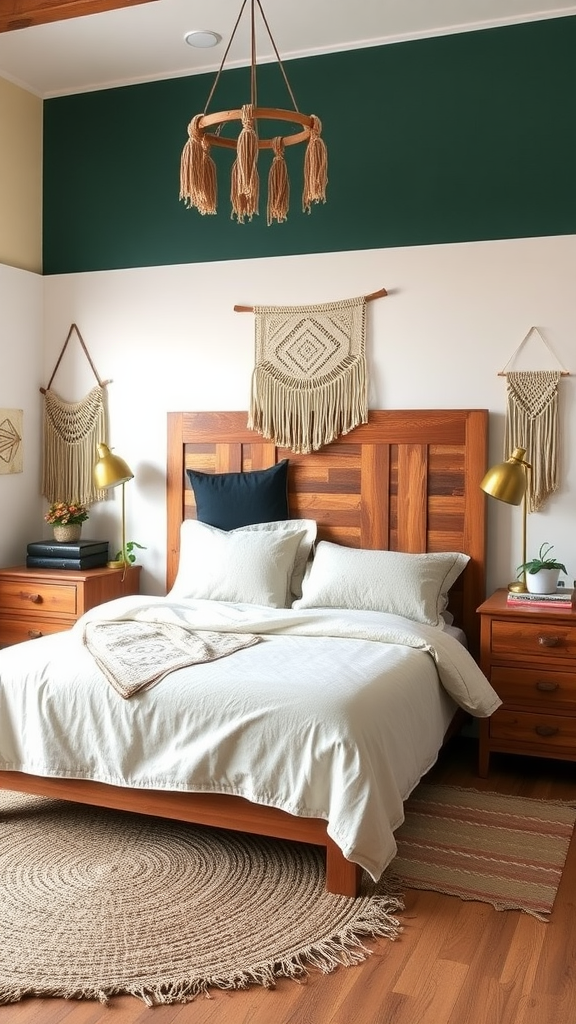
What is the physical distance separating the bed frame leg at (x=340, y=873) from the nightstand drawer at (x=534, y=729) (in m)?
1.14

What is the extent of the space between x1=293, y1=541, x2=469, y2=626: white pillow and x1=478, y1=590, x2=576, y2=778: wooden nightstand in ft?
0.84

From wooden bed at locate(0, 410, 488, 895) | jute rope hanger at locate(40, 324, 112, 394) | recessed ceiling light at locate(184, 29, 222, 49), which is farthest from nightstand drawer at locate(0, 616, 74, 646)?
recessed ceiling light at locate(184, 29, 222, 49)

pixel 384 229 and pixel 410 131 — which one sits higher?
pixel 410 131

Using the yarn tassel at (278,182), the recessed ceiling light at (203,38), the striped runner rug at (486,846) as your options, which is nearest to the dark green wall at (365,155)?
the recessed ceiling light at (203,38)

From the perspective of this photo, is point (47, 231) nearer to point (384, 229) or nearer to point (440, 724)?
point (384, 229)

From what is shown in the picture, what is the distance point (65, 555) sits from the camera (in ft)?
15.4

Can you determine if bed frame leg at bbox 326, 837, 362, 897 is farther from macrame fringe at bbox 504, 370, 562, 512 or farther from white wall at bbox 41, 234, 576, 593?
macrame fringe at bbox 504, 370, 562, 512

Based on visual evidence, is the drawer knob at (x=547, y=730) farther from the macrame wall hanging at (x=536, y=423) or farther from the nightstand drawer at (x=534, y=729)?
the macrame wall hanging at (x=536, y=423)

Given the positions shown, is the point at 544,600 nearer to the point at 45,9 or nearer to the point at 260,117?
the point at 260,117

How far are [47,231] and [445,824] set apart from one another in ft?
11.7

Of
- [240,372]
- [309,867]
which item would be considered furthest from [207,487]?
[309,867]

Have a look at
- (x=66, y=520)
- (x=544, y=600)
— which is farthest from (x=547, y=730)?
(x=66, y=520)

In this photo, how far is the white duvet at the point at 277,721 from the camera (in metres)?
2.73

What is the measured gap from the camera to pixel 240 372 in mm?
4680
